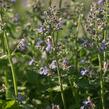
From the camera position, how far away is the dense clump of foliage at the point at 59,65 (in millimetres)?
4406

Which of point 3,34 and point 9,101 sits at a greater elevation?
point 3,34

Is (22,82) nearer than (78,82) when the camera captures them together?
No

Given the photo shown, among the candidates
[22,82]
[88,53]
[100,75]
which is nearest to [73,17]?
[88,53]

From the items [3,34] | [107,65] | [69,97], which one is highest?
[3,34]

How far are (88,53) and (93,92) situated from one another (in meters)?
0.54

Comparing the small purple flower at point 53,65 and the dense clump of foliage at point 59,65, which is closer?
the dense clump of foliage at point 59,65

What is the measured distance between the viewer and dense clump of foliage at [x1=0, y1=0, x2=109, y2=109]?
4406 millimetres

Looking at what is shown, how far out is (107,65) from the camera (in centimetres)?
459

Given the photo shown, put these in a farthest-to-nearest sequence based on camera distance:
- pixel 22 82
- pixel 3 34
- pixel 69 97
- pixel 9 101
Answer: pixel 22 82 → pixel 69 97 → pixel 3 34 → pixel 9 101

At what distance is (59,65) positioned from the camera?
179 inches

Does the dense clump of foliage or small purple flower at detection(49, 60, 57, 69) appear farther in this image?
small purple flower at detection(49, 60, 57, 69)

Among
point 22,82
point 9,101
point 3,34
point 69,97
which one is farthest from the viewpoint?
point 22,82

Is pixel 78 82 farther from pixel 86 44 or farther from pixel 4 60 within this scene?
pixel 4 60

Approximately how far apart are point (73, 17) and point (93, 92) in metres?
0.99
